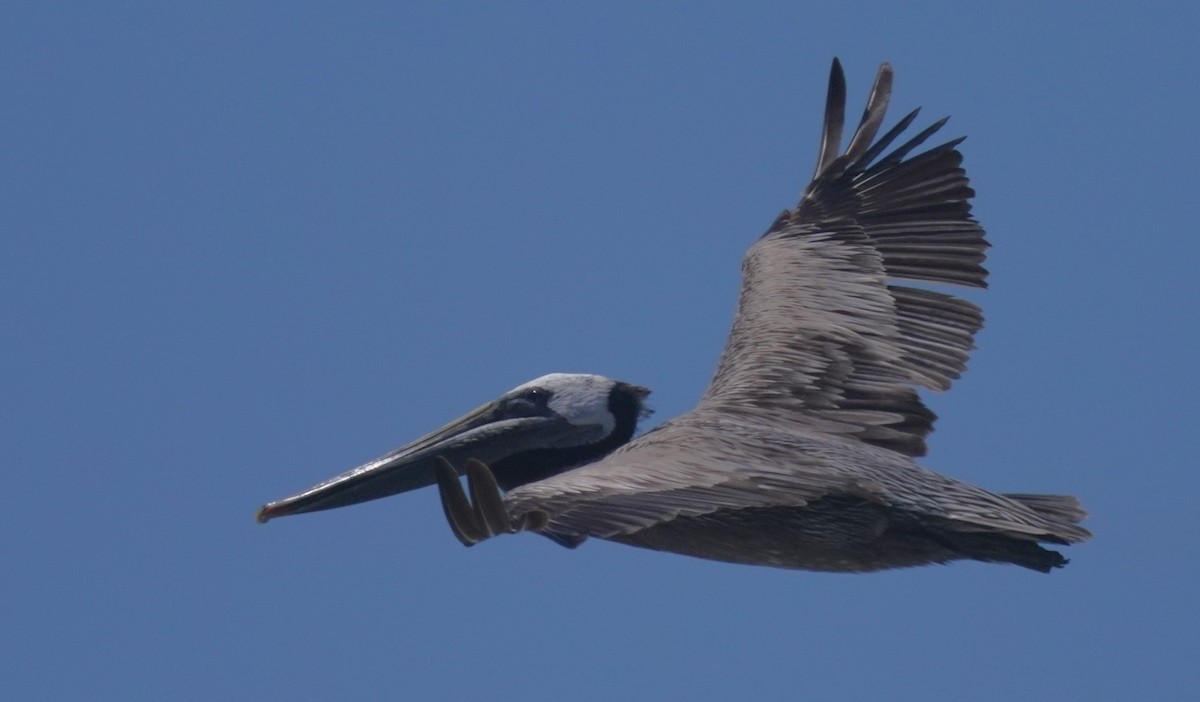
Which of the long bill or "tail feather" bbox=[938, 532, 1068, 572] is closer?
"tail feather" bbox=[938, 532, 1068, 572]

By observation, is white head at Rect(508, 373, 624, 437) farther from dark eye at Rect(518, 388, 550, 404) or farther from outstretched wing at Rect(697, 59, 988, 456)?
Result: outstretched wing at Rect(697, 59, 988, 456)

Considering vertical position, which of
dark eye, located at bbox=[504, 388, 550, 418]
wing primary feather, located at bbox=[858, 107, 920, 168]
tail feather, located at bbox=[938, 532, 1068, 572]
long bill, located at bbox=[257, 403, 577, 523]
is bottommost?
tail feather, located at bbox=[938, 532, 1068, 572]

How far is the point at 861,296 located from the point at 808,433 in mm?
1482

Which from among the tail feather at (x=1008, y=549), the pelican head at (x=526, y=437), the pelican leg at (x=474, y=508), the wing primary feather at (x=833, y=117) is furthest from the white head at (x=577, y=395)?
the pelican leg at (x=474, y=508)

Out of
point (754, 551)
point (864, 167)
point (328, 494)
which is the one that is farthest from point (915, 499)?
point (864, 167)

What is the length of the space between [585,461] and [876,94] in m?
3.09

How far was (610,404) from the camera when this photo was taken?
32.6 feet

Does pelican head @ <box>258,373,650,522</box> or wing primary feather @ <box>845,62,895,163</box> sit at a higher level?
wing primary feather @ <box>845,62,895,163</box>

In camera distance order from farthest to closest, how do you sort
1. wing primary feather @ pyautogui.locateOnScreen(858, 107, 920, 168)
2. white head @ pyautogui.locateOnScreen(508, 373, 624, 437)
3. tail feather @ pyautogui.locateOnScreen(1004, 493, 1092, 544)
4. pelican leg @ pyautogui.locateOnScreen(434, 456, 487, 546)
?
wing primary feather @ pyautogui.locateOnScreen(858, 107, 920, 168) < white head @ pyautogui.locateOnScreen(508, 373, 624, 437) < tail feather @ pyautogui.locateOnScreen(1004, 493, 1092, 544) < pelican leg @ pyautogui.locateOnScreen(434, 456, 487, 546)

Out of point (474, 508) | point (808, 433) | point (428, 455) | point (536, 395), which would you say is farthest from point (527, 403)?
point (474, 508)

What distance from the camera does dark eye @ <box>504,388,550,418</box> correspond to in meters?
9.82

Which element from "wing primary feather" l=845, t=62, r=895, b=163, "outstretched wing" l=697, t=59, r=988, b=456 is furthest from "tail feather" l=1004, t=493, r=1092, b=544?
"wing primary feather" l=845, t=62, r=895, b=163

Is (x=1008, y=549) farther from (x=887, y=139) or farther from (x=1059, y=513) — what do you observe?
(x=887, y=139)

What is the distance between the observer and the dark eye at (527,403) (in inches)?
387
